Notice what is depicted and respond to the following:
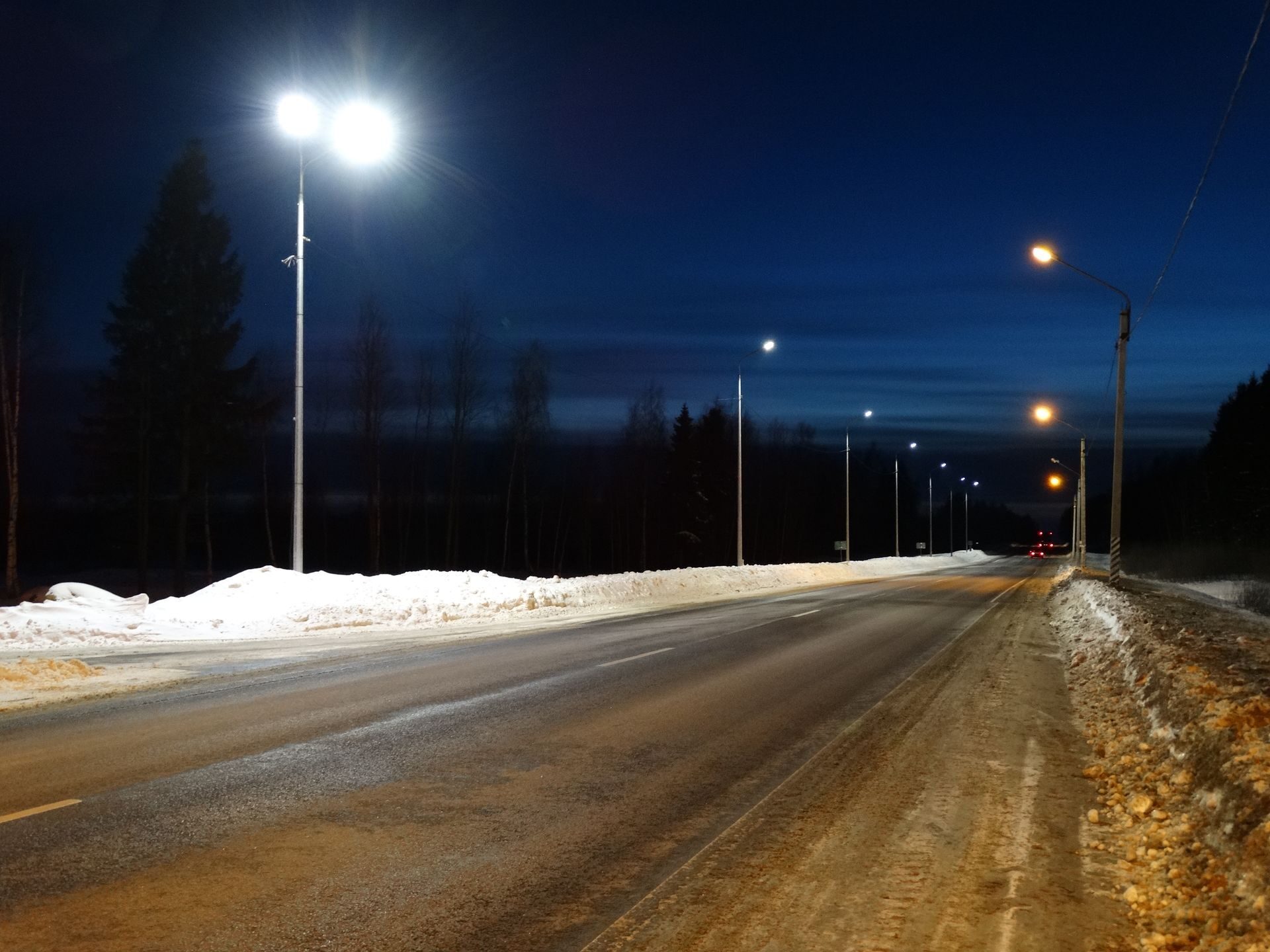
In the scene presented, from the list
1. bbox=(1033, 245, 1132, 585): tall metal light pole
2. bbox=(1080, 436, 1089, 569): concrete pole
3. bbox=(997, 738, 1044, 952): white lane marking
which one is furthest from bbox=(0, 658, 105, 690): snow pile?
bbox=(1080, 436, 1089, 569): concrete pole

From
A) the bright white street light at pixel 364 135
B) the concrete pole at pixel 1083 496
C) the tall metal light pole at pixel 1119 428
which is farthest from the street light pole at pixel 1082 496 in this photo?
the bright white street light at pixel 364 135

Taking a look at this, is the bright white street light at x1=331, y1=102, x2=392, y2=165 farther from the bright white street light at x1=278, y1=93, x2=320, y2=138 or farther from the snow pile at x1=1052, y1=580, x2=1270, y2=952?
the snow pile at x1=1052, y1=580, x2=1270, y2=952

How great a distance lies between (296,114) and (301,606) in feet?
32.1

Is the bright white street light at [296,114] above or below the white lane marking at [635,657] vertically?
above

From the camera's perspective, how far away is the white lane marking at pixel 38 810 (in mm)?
5938

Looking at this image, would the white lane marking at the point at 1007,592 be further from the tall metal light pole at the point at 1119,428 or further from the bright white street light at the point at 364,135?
the bright white street light at the point at 364,135

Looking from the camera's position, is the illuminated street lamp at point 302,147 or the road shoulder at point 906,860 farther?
the illuminated street lamp at point 302,147

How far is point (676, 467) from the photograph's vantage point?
261ft

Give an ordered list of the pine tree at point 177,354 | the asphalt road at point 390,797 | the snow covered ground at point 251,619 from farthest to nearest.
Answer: the pine tree at point 177,354 → the snow covered ground at point 251,619 → the asphalt road at point 390,797

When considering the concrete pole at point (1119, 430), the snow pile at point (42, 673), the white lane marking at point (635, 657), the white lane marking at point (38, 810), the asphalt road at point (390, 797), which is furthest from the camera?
the concrete pole at point (1119, 430)

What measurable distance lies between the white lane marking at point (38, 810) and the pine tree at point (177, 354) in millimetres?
38109

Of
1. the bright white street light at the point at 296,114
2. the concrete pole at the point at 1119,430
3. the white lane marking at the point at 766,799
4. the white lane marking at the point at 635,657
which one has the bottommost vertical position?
the white lane marking at the point at 635,657

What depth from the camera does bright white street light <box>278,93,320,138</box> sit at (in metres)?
18.5

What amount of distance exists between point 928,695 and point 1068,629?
9.95 metres
